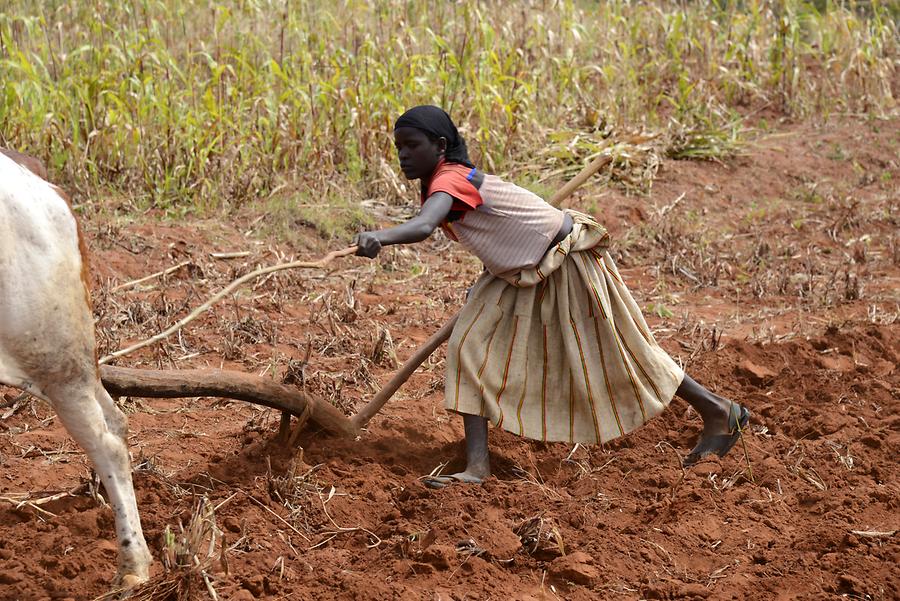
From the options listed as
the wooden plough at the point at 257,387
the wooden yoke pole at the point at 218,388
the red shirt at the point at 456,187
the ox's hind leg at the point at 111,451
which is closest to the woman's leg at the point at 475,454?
the wooden plough at the point at 257,387

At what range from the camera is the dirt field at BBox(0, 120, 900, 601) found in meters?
A: 3.15

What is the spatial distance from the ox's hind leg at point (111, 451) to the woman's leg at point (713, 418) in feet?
6.30

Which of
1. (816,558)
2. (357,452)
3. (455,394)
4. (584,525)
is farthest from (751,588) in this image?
(357,452)

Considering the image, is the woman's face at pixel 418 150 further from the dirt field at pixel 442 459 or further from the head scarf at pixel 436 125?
the dirt field at pixel 442 459

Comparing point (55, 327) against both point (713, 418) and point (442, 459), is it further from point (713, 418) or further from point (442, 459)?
point (713, 418)

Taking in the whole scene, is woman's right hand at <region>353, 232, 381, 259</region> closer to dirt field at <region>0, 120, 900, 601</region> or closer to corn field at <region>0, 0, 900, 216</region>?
dirt field at <region>0, 120, 900, 601</region>

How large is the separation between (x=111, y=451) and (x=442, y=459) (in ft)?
4.61

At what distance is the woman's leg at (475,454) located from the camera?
3744 mm

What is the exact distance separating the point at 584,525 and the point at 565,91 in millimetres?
5291

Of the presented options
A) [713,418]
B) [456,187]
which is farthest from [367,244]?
[713,418]

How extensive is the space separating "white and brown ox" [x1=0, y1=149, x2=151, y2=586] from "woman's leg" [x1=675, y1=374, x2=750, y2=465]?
6.40ft

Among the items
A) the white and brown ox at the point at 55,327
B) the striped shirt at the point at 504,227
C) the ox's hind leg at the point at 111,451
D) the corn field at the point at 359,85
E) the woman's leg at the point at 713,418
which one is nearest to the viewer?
the white and brown ox at the point at 55,327

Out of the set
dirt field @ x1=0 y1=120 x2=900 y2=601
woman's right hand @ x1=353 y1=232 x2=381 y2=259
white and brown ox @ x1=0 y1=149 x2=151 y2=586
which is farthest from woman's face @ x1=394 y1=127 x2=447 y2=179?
white and brown ox @ x1=0 y1=149 x2=151 y2=586

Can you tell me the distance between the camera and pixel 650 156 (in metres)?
7.79
